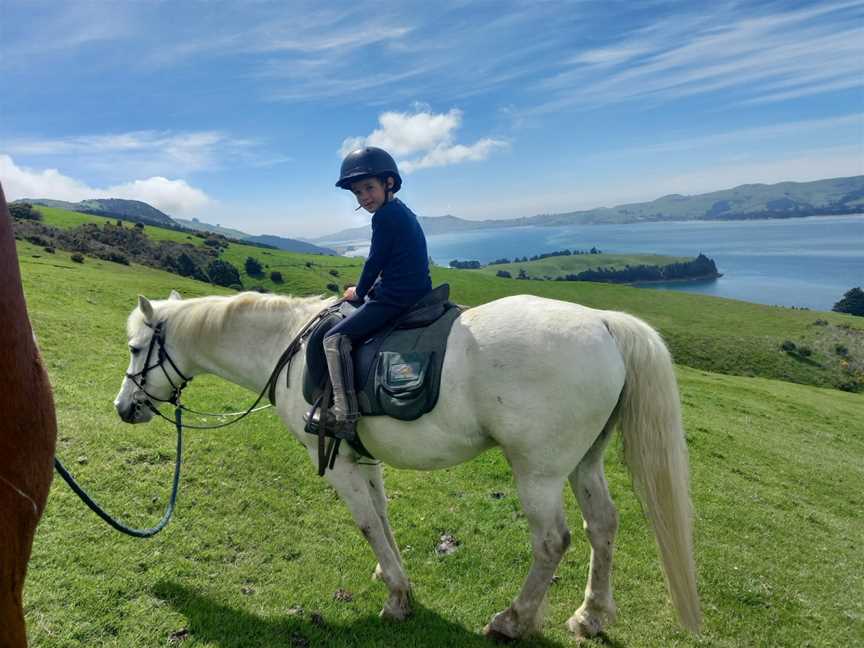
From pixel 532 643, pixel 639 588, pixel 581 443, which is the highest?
pixel 581 443

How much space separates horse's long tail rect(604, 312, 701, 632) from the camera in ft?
12.8

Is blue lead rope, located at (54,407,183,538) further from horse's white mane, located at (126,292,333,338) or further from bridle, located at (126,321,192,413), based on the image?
horse's white mane, located at (126,292,333,338)

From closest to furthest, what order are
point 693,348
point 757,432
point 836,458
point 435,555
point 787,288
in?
point 435,555 → point 836,458 → point 757,432 → point 693,348 → point 787,288

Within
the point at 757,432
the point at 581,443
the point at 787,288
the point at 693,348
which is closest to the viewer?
the point at 581,443

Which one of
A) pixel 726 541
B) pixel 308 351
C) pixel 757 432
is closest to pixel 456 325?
pixel 308 351

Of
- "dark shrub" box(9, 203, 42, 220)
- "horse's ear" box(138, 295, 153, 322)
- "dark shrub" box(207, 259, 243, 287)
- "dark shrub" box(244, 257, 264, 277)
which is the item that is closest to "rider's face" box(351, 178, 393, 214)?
"horse's ear" box(138, 295, 153, 322)

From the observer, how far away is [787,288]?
130m

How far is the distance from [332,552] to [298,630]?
47.9 inches

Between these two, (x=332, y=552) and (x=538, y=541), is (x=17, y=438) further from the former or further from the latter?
(x=332, y=552)

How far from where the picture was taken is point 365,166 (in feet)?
13.9

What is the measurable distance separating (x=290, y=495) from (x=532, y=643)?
367 cm

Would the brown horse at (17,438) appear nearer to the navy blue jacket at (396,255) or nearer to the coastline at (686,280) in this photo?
the navy blue jacket at (396,255)

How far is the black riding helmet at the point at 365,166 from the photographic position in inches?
166

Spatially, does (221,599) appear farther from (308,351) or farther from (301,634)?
(308,351)
